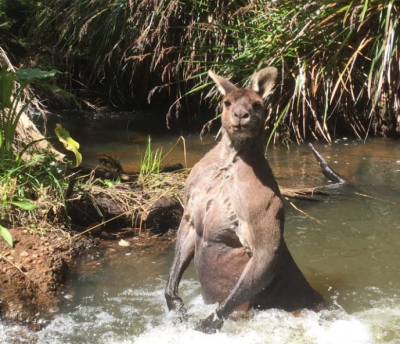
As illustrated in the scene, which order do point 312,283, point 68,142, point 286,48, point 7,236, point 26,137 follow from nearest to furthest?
point 7,236 → point 312,283 → point 68,142 → point 26,137 → point 286,48

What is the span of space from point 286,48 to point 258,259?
5977mm

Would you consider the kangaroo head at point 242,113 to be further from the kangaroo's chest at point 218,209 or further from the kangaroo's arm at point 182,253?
the kangaroo's arm at point 182,253

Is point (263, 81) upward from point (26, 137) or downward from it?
upward

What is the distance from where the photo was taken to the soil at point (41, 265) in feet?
15.0

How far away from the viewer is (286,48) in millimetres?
9336

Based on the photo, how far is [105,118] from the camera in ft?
41.4

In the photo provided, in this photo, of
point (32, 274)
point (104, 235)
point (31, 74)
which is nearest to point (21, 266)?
point (32, 274)

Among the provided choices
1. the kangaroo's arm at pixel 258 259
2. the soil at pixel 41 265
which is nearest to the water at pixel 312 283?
the soil at pixel 41 265

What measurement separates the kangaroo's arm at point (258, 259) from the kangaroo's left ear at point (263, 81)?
691 millimetres

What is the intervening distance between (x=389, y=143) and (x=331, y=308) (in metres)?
5.73

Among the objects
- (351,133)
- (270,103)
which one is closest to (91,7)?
(270,103)

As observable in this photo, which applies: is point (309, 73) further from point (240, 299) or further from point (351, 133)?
point (240, 299)

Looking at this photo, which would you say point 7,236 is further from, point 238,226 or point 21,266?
point 238,226

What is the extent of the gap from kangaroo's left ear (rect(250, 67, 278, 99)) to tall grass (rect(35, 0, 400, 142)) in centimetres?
495
